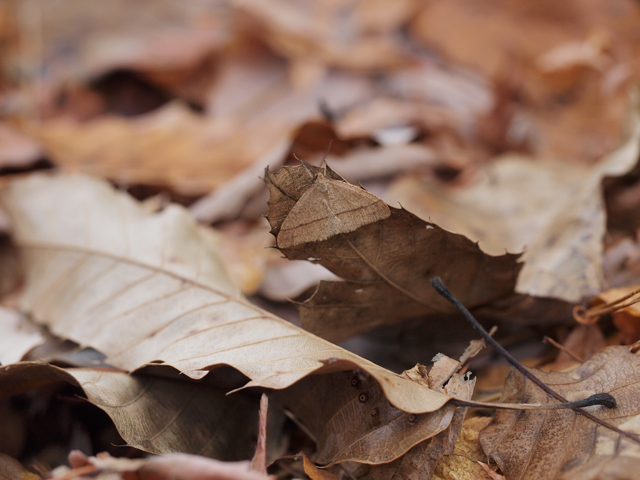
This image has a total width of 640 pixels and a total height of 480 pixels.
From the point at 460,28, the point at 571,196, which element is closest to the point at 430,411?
the point at 571,196

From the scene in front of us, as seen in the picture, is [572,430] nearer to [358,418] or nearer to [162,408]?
[358,418]

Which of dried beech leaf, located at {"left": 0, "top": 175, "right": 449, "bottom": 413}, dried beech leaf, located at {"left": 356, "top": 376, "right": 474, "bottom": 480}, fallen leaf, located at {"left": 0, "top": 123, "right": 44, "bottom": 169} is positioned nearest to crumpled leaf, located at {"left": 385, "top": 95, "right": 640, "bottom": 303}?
dried beech leaf, located at {"left": 356, "top": 376, "right": 474, "bottom": 480}

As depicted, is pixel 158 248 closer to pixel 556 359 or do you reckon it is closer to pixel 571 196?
pixel 556 359

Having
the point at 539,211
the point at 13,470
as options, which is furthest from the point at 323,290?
the point at 539,211

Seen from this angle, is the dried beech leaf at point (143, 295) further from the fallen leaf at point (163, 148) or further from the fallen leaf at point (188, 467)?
the fallen leaf at point (163, 148)

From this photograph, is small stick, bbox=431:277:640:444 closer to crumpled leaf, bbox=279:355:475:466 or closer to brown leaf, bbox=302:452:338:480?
crumpled leaf, bbox=279:355:475:466

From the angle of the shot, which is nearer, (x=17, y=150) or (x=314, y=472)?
(x=314, y=472)
